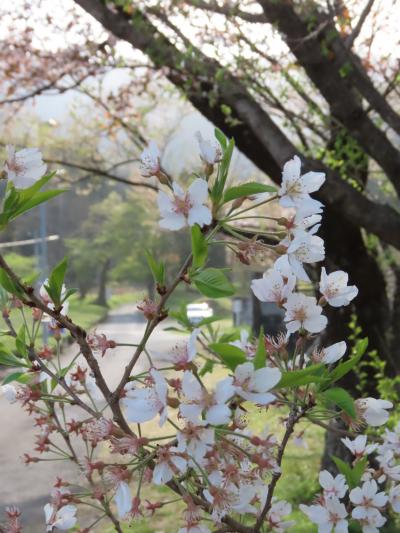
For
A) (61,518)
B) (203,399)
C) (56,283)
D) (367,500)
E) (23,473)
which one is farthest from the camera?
(23,473)

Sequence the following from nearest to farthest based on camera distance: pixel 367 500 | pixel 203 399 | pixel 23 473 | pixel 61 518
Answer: pixel 203 399
pixel 61 518
pixel 367 500
pixel 23 473

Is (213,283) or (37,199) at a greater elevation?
(37,199)

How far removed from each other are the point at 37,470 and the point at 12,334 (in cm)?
487

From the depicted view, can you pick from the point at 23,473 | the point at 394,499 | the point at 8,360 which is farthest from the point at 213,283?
the point at 23,473

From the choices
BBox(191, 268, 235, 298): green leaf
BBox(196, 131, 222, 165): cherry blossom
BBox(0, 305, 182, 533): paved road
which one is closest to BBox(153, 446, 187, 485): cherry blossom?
BBox(191, 268, 235, 298): green leaf

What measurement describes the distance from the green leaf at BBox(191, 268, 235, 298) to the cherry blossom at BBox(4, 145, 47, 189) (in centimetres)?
17

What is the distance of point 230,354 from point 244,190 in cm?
14

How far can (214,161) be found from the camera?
588mm

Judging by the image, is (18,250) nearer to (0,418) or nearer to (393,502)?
(0,418)

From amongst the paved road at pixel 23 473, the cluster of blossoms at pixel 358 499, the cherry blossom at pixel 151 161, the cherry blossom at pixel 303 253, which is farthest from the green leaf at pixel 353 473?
the paved road at pixel 23 473

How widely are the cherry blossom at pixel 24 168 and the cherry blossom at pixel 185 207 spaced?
0.41 ft

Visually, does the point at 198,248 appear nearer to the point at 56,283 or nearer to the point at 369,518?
the point at 56,283

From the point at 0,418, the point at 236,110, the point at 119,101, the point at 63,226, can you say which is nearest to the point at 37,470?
the point at 0,418

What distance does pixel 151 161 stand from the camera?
0.60 meters
